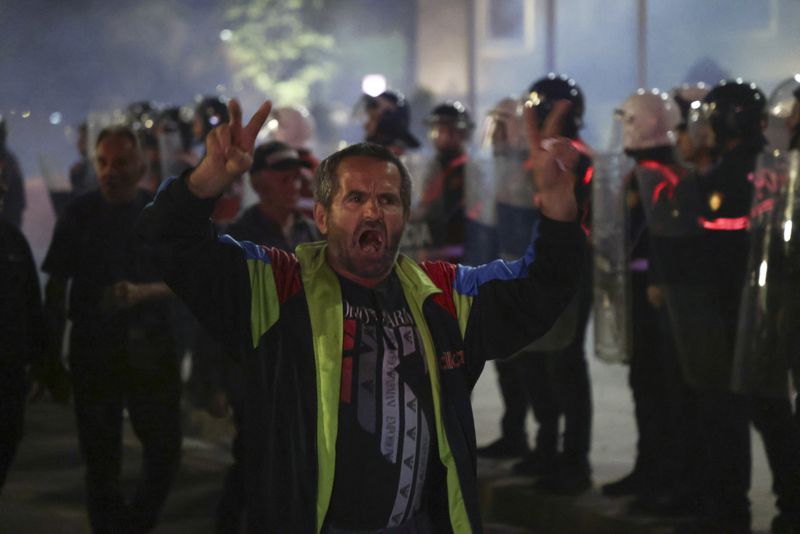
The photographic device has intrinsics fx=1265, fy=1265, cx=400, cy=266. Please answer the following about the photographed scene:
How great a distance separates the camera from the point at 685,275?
17.6 ft

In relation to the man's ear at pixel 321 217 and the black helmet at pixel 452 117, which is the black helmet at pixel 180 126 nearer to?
the black helmet at pixel 452 117

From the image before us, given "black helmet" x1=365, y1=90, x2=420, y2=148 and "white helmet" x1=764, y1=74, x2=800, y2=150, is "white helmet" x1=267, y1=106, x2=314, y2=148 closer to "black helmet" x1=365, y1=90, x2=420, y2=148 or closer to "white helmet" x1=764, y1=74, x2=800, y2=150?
"black helmet" x1=365, y1=90, x2=420, y2=148

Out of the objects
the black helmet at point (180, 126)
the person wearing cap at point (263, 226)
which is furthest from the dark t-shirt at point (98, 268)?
the black helmet at point (180, 126)

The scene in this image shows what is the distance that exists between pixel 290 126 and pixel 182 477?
2896 mm

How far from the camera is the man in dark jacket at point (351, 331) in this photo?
8.75 ft

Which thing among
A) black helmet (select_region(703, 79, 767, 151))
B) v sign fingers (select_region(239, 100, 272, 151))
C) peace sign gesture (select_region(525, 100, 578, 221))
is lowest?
peace sign gesture (select_region(525, 100, 578, 221))

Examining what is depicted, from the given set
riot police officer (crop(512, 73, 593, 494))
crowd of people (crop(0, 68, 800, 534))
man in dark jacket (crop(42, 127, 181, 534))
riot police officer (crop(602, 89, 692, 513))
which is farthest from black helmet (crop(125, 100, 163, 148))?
riot police officer (crop(602, 89, 692, 513))

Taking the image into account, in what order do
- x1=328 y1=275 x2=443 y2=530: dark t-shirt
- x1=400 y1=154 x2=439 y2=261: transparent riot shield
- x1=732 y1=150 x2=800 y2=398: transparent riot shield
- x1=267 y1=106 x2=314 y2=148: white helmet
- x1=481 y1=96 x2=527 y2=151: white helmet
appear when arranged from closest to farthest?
x1=328 y1=275 x2=443 y2=530: dark t-shirt
x1=732 y1=150 x2=800 y2=398: transparent riot shield
x1=400 y1=154 x2=439 y2=261: transparent riot shield
x1=481 y1=96 x2=527 y2=151: white helmet
x1=267 y1=106 x2=314 y2=148: white helmet

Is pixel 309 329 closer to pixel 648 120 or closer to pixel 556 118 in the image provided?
pixel 556 118

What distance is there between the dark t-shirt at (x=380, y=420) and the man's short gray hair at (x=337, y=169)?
21 centimetres

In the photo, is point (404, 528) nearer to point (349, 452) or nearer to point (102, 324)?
point (349, 452)

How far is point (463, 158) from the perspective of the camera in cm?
695

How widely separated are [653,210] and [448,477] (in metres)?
3.03

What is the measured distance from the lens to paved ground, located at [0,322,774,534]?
5625 millimetres
